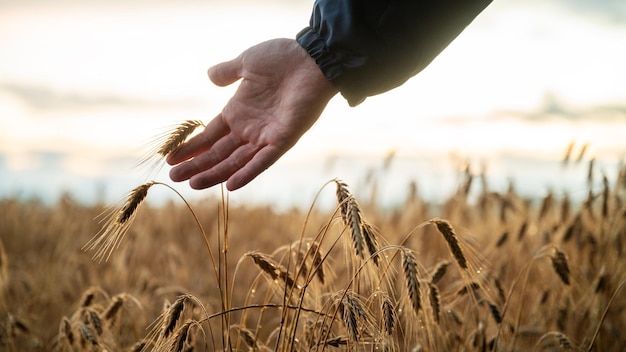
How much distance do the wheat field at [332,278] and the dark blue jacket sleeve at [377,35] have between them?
21.4 inches

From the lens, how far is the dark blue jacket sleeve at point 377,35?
2.16m

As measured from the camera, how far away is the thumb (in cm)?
234

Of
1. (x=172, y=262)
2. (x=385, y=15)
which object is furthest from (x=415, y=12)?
(x=172, y=262)

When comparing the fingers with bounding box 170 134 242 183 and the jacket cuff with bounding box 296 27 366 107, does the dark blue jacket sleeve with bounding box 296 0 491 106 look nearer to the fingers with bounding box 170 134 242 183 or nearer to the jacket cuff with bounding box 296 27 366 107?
the jacket cuff with bounding box 296 27 366 107

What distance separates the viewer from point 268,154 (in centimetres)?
217

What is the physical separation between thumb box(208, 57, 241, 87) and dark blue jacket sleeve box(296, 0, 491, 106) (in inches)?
10.3

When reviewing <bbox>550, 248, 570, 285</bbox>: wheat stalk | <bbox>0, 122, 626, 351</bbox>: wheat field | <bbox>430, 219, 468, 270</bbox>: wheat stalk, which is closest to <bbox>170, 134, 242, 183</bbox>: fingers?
<bbox>0, 122, 626, 351</bbox>: wheat field

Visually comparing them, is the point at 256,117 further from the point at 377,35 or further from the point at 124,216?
the point at 124,216

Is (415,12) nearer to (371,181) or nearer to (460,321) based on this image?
(460,321)

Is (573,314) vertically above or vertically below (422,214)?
below

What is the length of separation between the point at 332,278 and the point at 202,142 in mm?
1433

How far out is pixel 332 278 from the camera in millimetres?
3426

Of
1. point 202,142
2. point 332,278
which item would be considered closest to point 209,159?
point 202,142

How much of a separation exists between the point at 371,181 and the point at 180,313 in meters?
3.92
